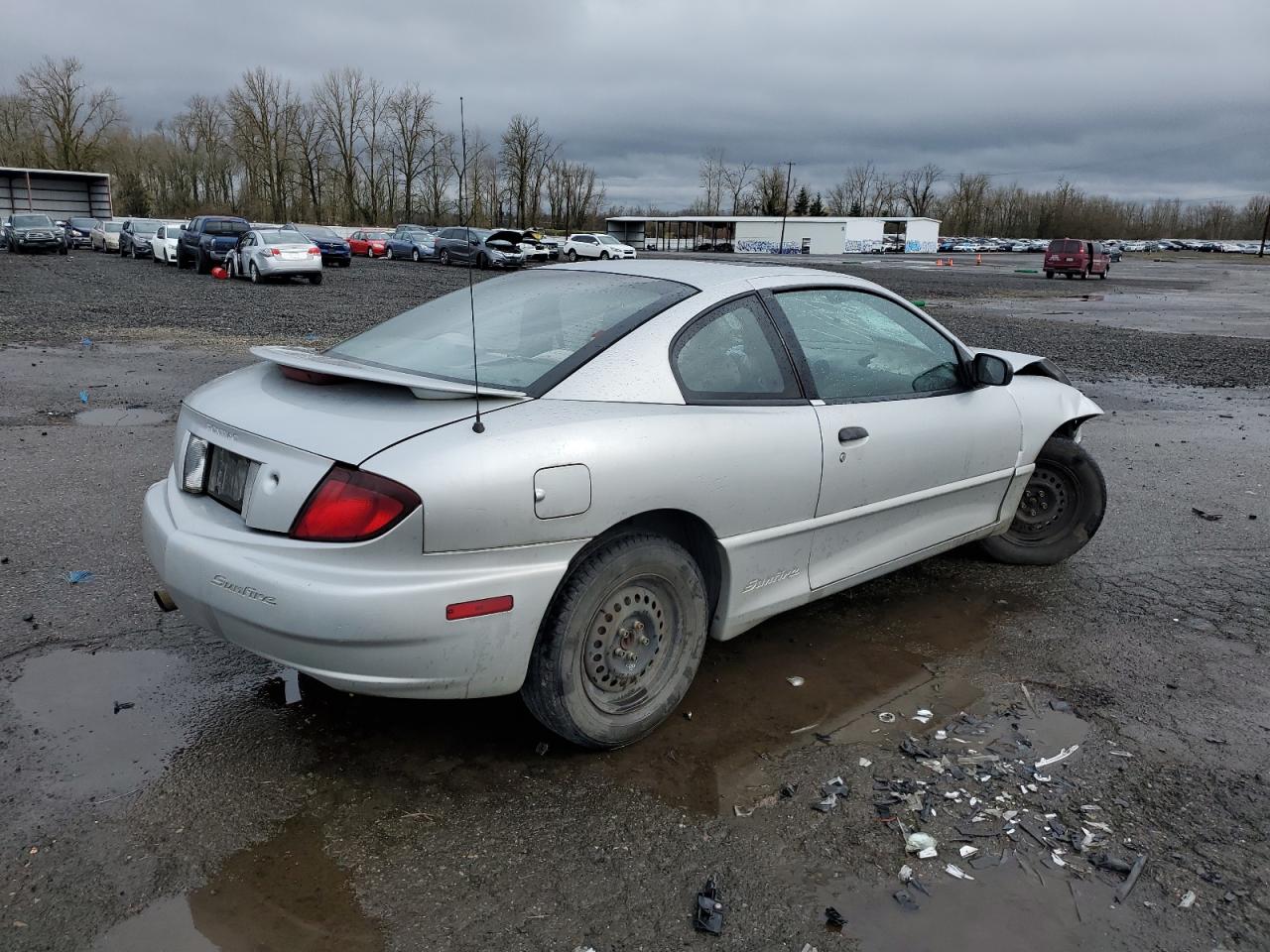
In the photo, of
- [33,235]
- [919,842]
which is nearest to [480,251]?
[33,235]

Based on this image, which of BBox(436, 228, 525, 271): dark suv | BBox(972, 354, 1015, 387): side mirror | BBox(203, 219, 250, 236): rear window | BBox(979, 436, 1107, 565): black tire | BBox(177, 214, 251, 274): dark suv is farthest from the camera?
BBox(436, 228, 525, 271): dark suv

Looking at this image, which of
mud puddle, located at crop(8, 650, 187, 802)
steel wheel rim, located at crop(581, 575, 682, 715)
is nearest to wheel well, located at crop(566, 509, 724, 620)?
steel wheel rim, located at crop(581, 575, 682, 715)

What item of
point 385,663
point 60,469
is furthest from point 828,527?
point 60,469

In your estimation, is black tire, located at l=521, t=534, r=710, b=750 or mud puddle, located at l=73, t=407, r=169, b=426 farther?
mud puddle, located at l=73, t=407, r=169, b=426

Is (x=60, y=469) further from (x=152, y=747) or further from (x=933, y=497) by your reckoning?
(x=933, y=497)

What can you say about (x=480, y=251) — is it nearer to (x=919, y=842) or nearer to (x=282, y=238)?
(x=282, y=238)

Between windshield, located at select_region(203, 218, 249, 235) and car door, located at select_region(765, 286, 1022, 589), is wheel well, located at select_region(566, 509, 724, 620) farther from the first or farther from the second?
windshield, located at select_region(203, 218, 249, 235)

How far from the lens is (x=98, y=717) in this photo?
10.7 feet

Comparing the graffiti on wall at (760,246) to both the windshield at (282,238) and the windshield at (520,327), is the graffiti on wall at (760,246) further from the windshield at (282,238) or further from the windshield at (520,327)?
the windshield at (520,327)

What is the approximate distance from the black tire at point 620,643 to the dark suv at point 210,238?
28.2 metres

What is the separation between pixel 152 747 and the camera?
3107 millimetres

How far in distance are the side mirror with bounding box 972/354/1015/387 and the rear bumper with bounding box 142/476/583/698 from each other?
7.74ft

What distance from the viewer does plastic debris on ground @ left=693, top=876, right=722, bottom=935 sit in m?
2.37

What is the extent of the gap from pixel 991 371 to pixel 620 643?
2.26 metres
